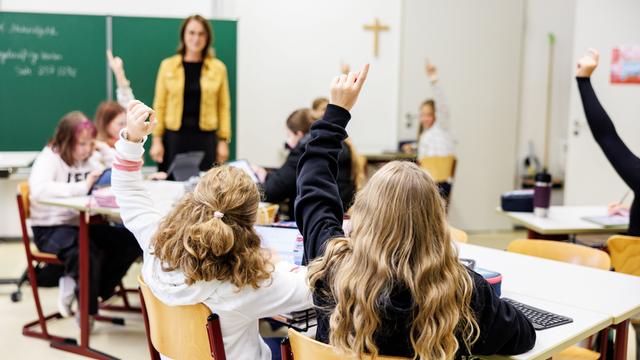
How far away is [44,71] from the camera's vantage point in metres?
5.61

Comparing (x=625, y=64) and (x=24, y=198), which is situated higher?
(x=625, y=64)

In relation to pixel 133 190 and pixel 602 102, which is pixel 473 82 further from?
pixel 133 190

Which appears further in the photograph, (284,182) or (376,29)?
(376,29)

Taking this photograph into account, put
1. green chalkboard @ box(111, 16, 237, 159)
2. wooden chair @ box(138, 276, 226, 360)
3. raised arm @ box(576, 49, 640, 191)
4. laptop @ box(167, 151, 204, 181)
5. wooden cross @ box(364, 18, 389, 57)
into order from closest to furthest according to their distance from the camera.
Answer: wooden chair @ box(138, 276, 226, 360), raised arm @ box(576, 49, 640, 191), laptop @ box(167, 151, 204, 181), green chalkboard @ box(111, 16, 237, 159), wooden cross @ box(364, 18, 389, 57)

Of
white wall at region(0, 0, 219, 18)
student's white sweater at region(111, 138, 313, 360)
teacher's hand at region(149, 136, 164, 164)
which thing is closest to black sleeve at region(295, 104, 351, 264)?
student's white sweater at region(111, 138, 313, 360)

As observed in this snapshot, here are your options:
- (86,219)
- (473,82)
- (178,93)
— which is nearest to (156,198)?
(86,219)

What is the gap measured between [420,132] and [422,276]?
4.83 meters

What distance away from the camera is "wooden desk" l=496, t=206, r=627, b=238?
3.53 meters

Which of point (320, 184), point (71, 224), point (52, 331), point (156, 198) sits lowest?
point (52, 331)

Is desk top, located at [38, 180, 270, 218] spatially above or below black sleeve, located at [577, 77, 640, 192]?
below

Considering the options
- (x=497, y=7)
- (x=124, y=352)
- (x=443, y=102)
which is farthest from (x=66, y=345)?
(x=497, y=7)

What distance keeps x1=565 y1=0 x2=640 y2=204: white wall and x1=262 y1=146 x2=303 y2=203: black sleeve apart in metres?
3.10

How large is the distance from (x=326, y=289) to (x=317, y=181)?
0.33 m

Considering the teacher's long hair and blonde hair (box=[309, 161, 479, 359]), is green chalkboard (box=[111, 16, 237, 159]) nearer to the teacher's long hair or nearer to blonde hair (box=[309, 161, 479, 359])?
the teacher's long hair
